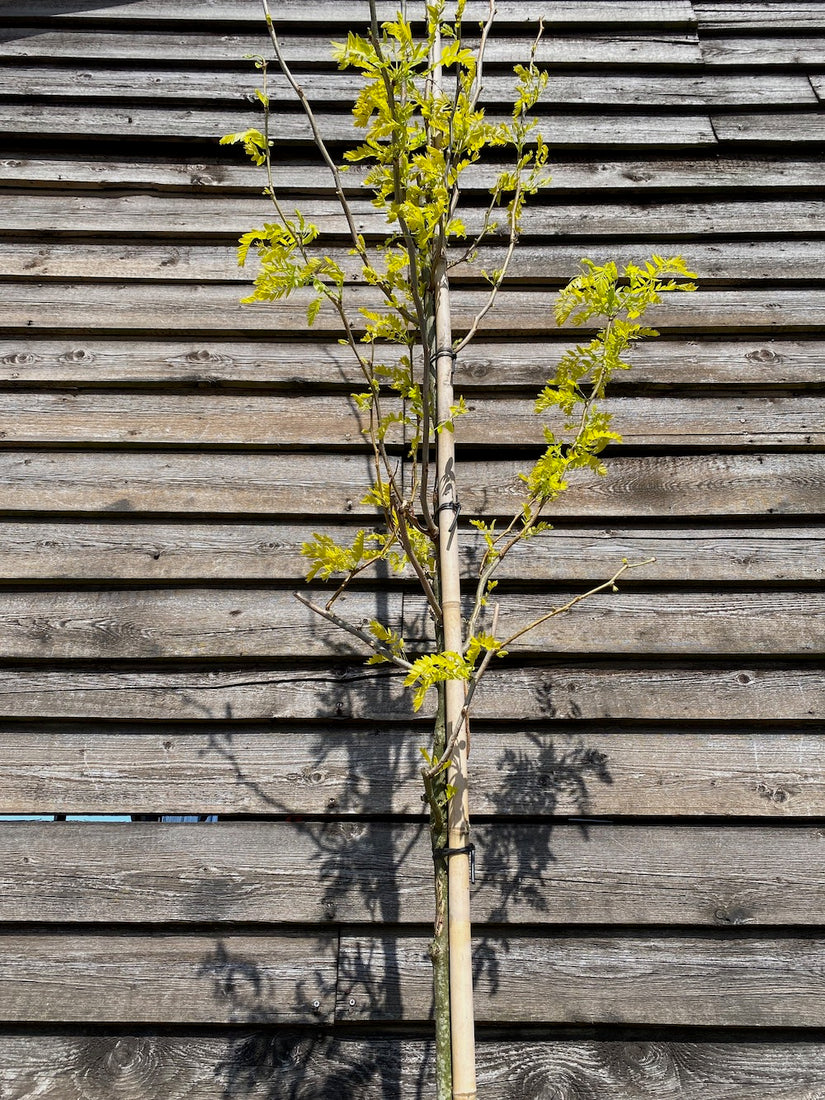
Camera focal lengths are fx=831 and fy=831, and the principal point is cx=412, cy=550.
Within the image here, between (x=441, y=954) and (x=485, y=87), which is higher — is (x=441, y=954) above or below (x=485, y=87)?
below

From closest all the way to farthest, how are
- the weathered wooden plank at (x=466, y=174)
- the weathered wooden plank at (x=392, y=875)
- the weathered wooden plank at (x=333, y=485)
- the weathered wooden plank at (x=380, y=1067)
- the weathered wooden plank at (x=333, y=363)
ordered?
1. the weathered wooden plank at (x=380, y=1067)
2. the weathered wooden plank at (x=392, y=875)
3. the weathered wooden plank at (x=333, y=485)
4. the weathered wooden plank at (x=333, y=363)
5. the weathered wooden plank at (x=466, y=174)

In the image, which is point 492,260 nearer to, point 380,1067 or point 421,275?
point 421,275

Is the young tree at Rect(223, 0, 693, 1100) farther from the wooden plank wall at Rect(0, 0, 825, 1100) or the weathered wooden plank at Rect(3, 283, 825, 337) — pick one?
the weathered wooden plank at Rect(3, 283, 825, 337)

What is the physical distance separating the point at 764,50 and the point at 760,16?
0.18 meters

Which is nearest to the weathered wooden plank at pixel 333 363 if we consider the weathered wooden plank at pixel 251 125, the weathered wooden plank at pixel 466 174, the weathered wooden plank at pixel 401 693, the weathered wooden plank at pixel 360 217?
the weathered wooden plank at pixel 360 217

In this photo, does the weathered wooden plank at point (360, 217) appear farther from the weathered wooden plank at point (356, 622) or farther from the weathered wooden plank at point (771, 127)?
the weathered wooden plank at point (356, 622)

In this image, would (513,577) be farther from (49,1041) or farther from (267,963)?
(49,1041)

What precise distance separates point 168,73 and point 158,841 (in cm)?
288

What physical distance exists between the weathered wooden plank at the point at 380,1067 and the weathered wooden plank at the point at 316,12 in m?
3.54

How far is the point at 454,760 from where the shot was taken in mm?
1613

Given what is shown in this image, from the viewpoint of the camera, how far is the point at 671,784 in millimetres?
2287

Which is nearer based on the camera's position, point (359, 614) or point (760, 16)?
point (359, 614)

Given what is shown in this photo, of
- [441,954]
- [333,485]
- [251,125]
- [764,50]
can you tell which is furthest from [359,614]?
[764,50]

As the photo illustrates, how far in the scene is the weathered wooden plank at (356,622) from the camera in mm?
2441
